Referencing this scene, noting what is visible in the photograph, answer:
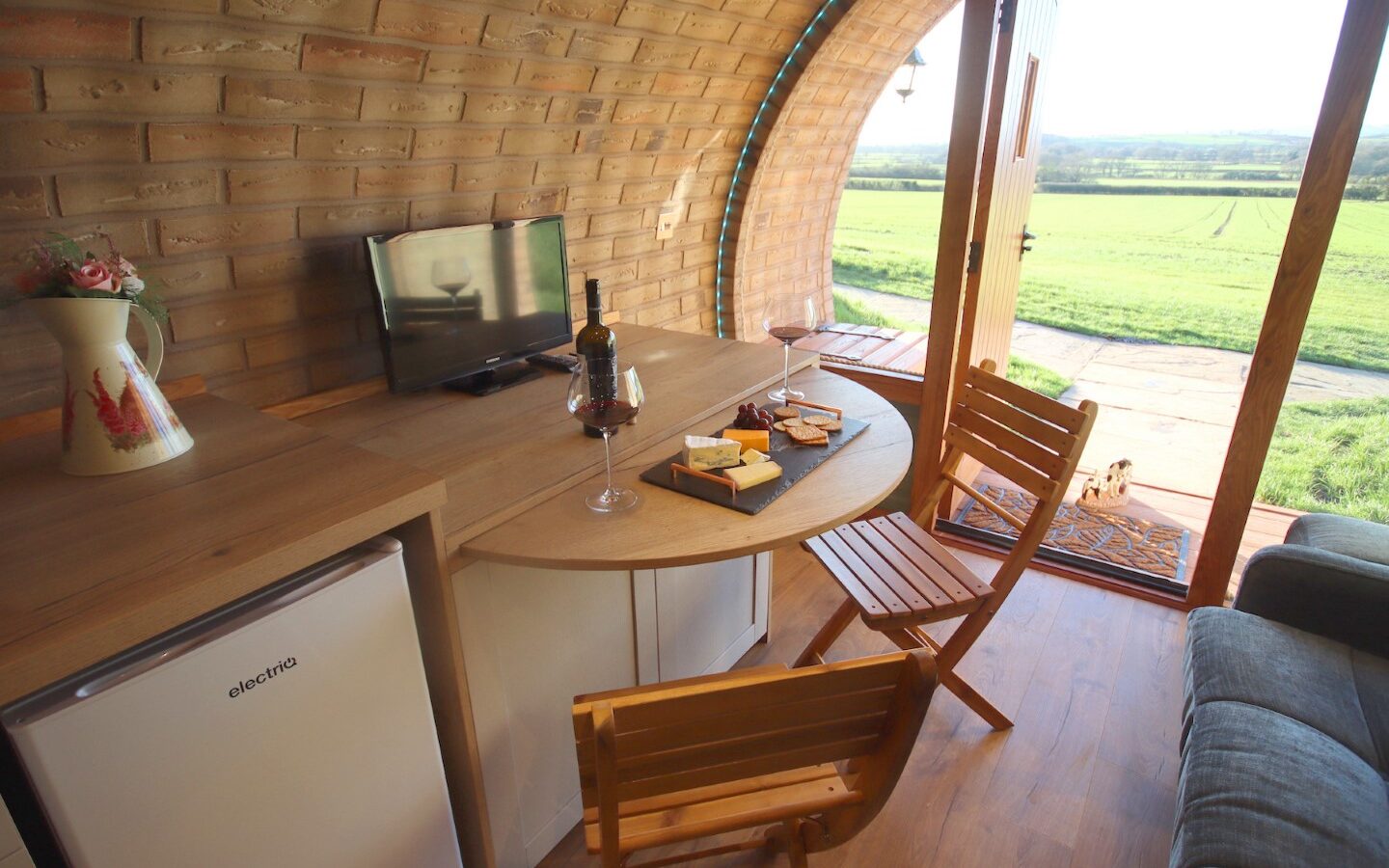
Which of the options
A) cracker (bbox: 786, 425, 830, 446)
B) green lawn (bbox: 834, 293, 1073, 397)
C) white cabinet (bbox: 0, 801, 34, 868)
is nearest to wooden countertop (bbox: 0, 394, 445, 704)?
white cabinet (bbox: 0, 801, 34, 868)

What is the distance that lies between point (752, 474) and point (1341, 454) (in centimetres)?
257

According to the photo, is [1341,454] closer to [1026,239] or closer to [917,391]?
[1026,239]

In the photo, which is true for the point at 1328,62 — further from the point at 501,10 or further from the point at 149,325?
the point at 149,325

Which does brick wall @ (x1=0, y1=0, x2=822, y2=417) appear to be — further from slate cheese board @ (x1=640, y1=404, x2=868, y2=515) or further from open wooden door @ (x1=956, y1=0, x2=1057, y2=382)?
slate cheese board @ (x1=640, y1=404, x2=868, y2=515)

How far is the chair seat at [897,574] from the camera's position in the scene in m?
1.66

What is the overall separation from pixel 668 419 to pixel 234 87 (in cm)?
110

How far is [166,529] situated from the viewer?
1003mm

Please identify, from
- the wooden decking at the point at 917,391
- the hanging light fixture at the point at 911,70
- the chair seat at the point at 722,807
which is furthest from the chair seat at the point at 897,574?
the hanging light fixture at the point at 911,70

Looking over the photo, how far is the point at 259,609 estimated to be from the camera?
0.96m

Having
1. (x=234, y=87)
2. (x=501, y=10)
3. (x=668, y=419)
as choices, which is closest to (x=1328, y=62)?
(x=668, y=419)

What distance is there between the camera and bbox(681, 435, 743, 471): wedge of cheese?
1.44 metres

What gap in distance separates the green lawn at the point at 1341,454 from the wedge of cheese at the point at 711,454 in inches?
80.9

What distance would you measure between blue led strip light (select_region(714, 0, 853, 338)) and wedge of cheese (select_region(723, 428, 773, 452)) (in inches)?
68.7

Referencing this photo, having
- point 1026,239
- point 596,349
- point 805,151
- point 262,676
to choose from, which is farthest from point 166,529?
point 1026,239
